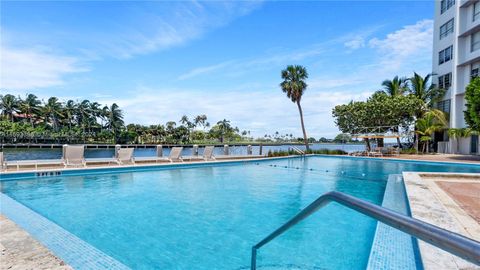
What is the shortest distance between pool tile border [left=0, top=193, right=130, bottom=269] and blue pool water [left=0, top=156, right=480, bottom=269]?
621mm

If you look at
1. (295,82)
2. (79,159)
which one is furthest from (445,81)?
(79,159)

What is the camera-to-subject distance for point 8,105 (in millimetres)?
53344

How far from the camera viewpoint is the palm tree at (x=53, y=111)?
56019 millimetres

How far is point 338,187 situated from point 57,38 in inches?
619

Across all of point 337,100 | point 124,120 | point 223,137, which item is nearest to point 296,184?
point 337,100

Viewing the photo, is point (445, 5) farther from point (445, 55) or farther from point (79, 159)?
point (79, 159)

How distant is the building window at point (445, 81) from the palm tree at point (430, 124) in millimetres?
3020

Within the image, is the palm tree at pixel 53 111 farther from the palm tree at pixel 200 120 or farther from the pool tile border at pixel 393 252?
the pool tile border at pixel 393 252

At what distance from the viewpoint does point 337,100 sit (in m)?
32.8

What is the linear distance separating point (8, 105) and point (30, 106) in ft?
11.7

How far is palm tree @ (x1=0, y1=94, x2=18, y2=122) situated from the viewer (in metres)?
53.4

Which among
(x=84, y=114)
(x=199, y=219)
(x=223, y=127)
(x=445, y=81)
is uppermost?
(x=445, y=81)

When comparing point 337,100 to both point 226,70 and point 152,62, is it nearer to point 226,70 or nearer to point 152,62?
point 226,70

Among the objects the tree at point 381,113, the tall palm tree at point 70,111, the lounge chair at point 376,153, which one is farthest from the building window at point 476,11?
the tall palm tree at point 70,111
